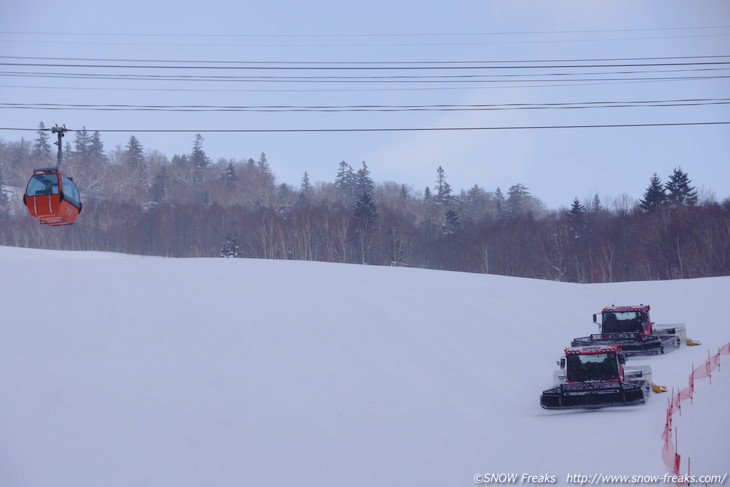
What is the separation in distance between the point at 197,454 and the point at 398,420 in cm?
526

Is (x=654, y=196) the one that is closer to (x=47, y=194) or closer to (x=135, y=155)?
(x=47, y=194)

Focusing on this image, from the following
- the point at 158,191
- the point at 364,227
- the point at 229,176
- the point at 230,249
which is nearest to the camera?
the point at 230,249

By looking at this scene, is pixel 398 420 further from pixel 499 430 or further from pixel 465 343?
pixel 465 343

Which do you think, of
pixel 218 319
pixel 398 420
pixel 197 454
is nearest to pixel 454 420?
pixel 398 420

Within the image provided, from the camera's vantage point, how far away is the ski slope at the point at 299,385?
1496 centimetres

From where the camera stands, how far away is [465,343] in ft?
86.4

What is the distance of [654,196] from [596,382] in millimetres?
70103

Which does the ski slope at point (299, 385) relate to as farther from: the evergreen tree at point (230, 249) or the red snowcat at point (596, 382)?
the evergreen tree at point (230, 249)

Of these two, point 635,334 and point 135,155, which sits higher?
point 135,155

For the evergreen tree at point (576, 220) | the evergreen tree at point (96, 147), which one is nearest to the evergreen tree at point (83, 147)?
the evergreen tree at point (96, 147)

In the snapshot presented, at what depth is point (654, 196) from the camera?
→ 271 ft

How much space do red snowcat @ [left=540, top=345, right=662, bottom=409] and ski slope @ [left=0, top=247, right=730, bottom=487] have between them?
15.0 inches

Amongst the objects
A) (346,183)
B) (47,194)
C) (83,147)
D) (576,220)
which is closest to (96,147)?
(83,147)

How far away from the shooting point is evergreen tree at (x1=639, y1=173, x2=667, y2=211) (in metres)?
82.0
